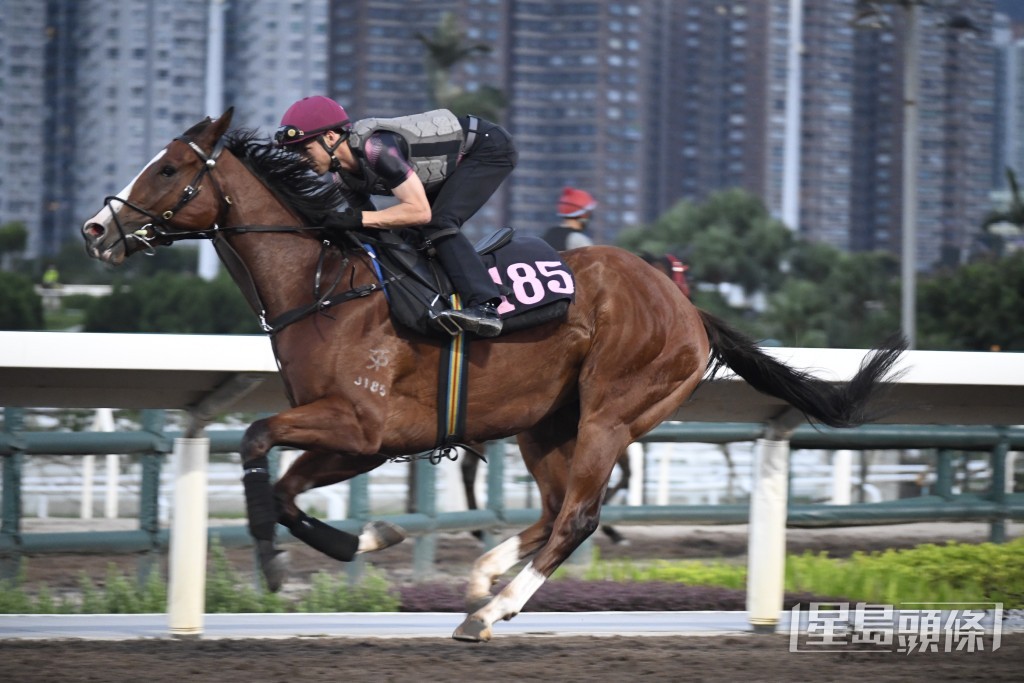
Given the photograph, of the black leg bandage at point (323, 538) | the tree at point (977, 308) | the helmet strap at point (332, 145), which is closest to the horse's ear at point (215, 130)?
the helmet strap at point (332, 145)

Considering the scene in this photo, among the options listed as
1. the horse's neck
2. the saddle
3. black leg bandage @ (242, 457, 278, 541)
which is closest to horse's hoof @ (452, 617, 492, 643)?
black leg bandage @ (242, 457, 278, 541)

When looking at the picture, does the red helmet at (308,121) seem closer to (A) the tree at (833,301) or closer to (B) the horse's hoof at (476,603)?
(B) the horse's hoof at (476,603)

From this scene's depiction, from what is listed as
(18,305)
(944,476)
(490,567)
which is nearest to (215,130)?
(490,567)

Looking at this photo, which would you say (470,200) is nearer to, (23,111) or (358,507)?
(358,507)

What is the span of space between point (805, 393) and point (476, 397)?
1427mm

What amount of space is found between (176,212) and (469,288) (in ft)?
3.47

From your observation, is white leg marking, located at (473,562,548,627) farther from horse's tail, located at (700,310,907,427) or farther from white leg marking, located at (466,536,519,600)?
horse's tail, located at (700,310,907,427)

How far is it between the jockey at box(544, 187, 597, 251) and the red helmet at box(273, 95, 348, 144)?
3204mm

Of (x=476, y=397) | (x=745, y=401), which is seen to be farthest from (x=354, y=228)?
(x=745, y=401)

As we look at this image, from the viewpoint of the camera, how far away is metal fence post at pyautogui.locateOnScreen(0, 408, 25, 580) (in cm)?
569

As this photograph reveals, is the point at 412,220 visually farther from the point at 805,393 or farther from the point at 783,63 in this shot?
the point at 783,63

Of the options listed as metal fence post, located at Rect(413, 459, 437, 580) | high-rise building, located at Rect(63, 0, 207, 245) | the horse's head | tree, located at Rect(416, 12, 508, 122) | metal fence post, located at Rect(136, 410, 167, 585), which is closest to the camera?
the horse's head

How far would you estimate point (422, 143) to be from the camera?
16.3ft

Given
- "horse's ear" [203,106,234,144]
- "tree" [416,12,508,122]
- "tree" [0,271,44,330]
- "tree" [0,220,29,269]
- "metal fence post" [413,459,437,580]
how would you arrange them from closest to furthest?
"horse's ear" [203,106,234,144] → "metal fence post" [413,459,437,580] → "tree" [0,271,44,330] → "tree" [416,12,508,122] → "tree" [0,220,29,269]
